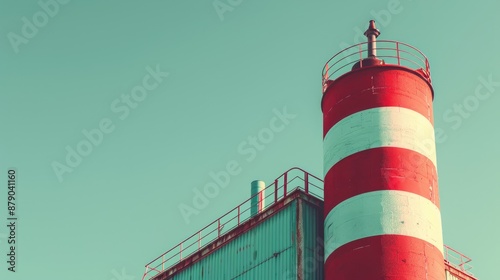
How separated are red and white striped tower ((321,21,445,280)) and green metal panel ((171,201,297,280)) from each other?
1.27 meters

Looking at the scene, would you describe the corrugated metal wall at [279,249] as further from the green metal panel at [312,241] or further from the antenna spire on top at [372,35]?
the antenna spire on top at [372,35]

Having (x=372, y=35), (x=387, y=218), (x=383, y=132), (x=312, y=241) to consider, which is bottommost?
(x=387, y=218)

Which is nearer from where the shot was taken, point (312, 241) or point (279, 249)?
point (312, 241)

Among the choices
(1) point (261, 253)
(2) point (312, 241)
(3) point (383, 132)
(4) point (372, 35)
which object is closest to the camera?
(3) point (383, 132)

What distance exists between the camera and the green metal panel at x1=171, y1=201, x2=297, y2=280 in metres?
27.4

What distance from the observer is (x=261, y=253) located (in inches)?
1126

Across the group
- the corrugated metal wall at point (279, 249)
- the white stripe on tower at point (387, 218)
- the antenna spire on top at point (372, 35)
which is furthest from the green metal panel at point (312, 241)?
the antenna spire on top at point (372, 35)

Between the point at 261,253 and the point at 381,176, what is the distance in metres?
5.49

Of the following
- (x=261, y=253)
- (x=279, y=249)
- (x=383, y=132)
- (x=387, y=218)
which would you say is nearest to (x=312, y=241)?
(x=279, y=249)

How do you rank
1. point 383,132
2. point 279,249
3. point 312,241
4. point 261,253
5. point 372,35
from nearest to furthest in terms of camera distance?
point 383,132
point 312,241
point 279,249
point 261,253
point 372,35

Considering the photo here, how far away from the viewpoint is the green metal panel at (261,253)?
2744cm

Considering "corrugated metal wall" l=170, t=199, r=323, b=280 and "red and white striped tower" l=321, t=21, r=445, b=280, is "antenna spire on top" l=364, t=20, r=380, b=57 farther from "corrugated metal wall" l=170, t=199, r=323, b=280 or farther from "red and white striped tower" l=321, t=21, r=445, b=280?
"corrugated metal wall" l=170, t=199, r=323, b=280

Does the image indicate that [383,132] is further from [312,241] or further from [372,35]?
[372,35]

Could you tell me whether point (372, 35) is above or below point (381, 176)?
above
